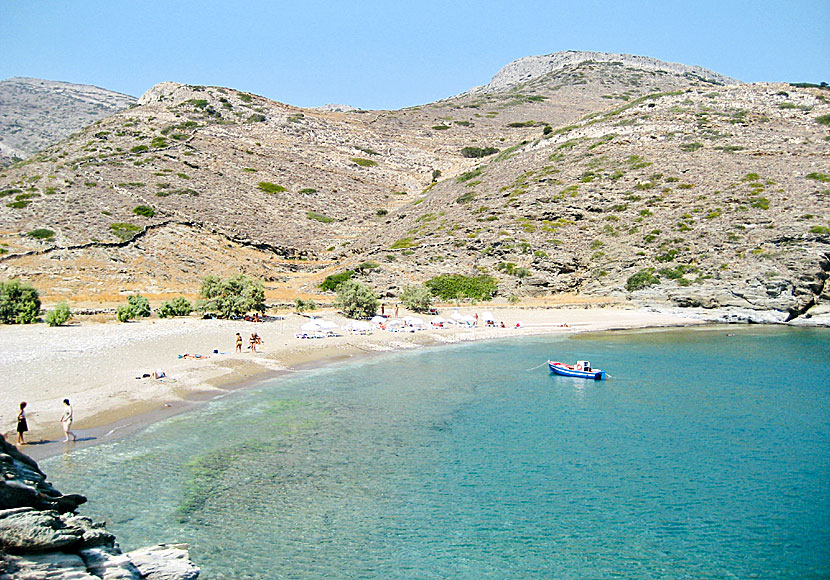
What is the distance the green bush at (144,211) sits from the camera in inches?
2603

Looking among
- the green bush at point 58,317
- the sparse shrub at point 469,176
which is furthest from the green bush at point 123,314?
the sparse shrub at point 469,176

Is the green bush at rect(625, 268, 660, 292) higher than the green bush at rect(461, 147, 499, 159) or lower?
lower

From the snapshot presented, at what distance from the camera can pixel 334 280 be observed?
190ft

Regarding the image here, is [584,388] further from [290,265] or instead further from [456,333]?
[290,265]

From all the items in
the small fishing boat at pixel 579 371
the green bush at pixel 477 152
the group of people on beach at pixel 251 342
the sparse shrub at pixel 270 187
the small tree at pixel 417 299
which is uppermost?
the green bush at pixel 477 152

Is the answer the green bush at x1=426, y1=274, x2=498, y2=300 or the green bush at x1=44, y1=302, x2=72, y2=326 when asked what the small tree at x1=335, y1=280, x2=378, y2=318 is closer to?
the green bush at x1=426, y1=274, x2=498, y2=300

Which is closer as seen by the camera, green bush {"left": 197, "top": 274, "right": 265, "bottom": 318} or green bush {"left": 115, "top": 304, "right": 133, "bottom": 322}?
green bush {"left": 115, "top": 304, "right": 133, "bottom": 322}

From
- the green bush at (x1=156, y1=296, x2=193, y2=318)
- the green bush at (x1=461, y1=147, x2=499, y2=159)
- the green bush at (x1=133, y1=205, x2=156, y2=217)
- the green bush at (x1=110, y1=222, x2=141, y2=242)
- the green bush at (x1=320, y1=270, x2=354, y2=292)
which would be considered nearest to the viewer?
the green bush at (x1=156, y1=296, x2=193, y2=318)

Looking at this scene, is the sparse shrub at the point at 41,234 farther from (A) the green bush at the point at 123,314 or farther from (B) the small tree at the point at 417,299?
(B) the small tree at the point at 417,299

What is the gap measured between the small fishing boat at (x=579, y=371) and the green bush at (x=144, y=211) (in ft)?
180

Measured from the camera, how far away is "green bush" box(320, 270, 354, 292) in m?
57.2

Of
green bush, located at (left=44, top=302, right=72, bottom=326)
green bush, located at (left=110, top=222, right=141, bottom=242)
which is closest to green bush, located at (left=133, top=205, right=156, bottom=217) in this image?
green bush, located at (left=110, top=222, right=141, bottom=242)

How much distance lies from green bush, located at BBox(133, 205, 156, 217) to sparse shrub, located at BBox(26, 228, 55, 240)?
35.4ft

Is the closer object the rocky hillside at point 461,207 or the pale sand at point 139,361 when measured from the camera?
the pale sand at point 139,361
